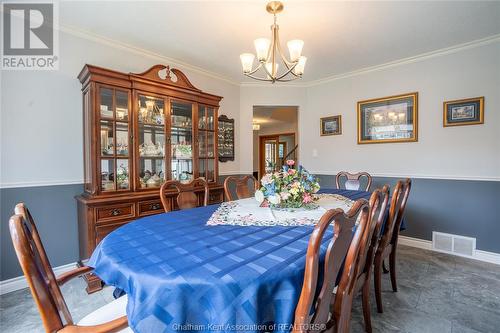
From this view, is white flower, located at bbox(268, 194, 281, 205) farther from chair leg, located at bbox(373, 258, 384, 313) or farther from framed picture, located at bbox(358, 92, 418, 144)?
framed picture, located at bbox(358, 92, 418, 144)

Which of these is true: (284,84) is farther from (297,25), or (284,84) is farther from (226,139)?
(297,25)

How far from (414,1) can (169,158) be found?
274cm

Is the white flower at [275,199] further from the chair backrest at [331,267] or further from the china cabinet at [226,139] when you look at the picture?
the china cabinet at [226,139]

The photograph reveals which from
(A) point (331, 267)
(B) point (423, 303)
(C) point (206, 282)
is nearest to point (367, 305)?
(B) point (423, 303)

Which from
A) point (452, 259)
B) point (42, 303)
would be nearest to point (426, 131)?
point (452, 259)

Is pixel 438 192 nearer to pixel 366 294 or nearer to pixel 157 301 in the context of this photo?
pixel 366 294

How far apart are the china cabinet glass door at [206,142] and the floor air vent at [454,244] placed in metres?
2.94

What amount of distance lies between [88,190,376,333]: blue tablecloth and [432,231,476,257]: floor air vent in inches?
113

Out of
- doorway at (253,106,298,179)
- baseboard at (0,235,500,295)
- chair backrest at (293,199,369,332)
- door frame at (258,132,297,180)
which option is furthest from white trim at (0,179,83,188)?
door frame at (258,132,297,180)

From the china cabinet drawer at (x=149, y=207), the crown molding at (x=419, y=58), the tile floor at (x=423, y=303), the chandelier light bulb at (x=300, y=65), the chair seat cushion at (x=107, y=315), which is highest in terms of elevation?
the crown molding at (x=419, y=58)

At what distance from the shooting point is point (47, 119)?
230 cm

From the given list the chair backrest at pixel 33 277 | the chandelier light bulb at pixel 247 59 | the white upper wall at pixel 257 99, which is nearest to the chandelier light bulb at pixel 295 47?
the chandelier light bulb at pixel 247 59

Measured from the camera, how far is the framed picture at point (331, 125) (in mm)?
3916

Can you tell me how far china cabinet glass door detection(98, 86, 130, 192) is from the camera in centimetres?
229
